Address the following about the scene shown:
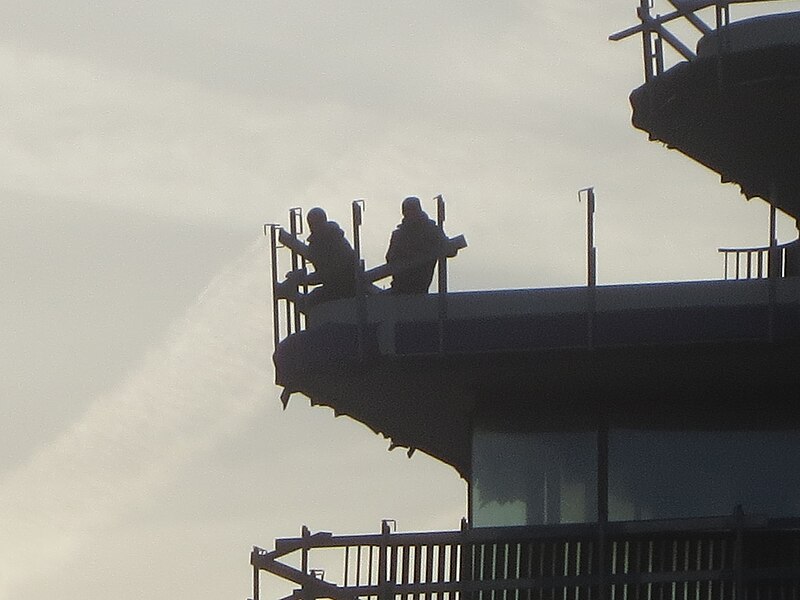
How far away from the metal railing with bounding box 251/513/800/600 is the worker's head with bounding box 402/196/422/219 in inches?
131

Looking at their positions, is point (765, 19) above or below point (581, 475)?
above

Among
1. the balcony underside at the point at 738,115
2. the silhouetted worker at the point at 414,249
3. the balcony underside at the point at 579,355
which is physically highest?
the balcony underside at the point at 738,115

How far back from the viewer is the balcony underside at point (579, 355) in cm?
2372

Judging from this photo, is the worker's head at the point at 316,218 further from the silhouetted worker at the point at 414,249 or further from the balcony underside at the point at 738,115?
the balcony underside at the point at 738,115

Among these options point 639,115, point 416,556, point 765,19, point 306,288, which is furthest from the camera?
point 639,115

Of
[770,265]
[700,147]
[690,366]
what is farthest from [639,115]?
[690,366]

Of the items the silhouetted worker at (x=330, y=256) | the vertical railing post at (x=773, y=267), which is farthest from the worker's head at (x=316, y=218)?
the vertical railing post at (x=773, y=267)

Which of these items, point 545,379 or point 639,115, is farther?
point 639,115

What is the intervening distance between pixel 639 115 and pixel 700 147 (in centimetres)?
152

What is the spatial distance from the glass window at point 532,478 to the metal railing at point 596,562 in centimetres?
133

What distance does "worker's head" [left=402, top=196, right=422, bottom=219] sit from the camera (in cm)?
2398

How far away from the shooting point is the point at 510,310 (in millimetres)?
24156

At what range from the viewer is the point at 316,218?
24.6 meters

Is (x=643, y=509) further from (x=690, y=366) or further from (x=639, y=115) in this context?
(x=639, y=115)
